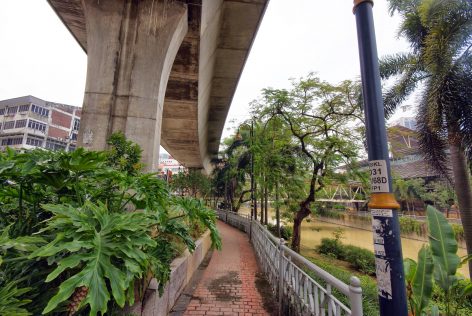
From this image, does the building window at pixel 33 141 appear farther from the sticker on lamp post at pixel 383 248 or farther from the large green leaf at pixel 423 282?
the sticker on lamp post at pixel 383 248

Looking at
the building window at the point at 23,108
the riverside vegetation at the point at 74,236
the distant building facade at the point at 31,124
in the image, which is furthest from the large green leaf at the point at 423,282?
the building window at the point at 23,108

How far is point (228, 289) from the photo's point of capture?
5316mm

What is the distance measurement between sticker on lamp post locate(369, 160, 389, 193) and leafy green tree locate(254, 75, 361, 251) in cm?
844

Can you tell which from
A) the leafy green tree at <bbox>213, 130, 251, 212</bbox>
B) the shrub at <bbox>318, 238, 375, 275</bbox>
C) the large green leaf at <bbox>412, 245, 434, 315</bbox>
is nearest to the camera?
the large green leaf at <bbox>412, 245, 434, 315</bbox>

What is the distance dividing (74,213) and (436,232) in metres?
4.53

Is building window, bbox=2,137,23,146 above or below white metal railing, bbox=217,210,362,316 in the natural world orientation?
above

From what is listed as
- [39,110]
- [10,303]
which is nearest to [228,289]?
[10,303]

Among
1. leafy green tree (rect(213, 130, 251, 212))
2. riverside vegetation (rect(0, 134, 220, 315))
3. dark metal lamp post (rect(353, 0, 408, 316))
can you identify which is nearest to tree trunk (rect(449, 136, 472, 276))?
dark metal lamp post (rect(353, 0, 408, 316))

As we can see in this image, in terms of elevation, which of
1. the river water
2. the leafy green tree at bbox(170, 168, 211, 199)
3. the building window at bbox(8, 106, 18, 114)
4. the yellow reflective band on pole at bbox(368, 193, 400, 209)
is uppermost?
the building window at bbox(8, 106, 18, 114)

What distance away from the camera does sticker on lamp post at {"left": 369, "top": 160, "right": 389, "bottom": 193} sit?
1.62m

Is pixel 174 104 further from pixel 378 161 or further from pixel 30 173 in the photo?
pixel 378 161

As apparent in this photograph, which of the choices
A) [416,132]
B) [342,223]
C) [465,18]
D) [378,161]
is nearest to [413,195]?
[342,223]

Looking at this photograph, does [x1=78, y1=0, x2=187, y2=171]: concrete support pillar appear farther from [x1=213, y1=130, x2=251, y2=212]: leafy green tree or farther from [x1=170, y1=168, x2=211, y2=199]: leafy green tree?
[x1=170, y1=168, x2=211, y2=199]: leafy green tree

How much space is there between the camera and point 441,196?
23703mm
